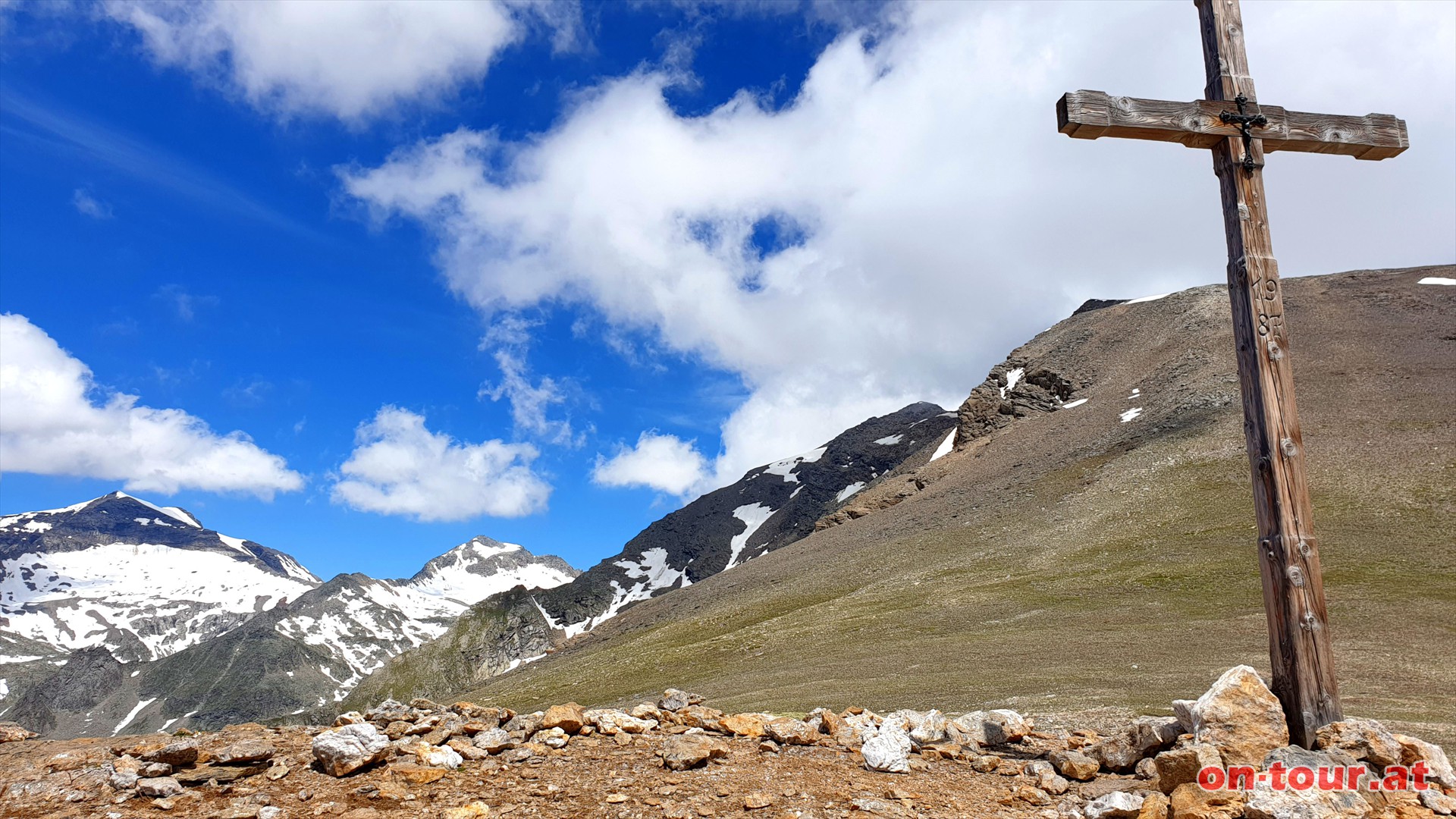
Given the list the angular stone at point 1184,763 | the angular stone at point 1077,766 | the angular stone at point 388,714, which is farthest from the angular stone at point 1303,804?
the angular stone at point 388,714

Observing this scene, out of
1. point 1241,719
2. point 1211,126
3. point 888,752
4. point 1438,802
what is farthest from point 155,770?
point 1211,126

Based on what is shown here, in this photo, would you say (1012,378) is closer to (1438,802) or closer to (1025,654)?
(1025,654)

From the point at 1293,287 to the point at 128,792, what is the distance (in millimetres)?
115962

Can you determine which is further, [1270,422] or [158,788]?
[1270,422]

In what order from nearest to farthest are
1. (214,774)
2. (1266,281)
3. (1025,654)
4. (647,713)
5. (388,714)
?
(214,774) < (1266,281) < (388,714) < (647,713) < (1025,654)

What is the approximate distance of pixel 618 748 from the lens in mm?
8539

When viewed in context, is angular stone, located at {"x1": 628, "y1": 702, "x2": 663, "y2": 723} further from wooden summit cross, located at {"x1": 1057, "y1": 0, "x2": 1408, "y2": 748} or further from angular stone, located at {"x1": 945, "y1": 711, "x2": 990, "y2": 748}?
wooden summit cross, located at {"x1": 1057, "y1": 0, "x2": 1408, "y2": 748}

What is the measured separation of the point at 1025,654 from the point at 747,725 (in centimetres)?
2365

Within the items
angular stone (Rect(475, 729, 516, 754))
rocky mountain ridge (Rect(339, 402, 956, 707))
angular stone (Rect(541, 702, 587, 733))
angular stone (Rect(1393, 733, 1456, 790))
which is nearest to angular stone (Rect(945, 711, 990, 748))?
angular stone (Rect(1393, 733, 1456, 790))

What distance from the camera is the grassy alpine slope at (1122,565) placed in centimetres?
2569

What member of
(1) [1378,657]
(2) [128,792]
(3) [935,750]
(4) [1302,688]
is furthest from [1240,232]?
(1) [1378,657]

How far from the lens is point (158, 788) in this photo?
6785 mm

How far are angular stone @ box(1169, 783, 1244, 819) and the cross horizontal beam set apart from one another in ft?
21.4

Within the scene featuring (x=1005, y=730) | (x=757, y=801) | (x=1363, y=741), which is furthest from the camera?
(x=1005, y=730)
